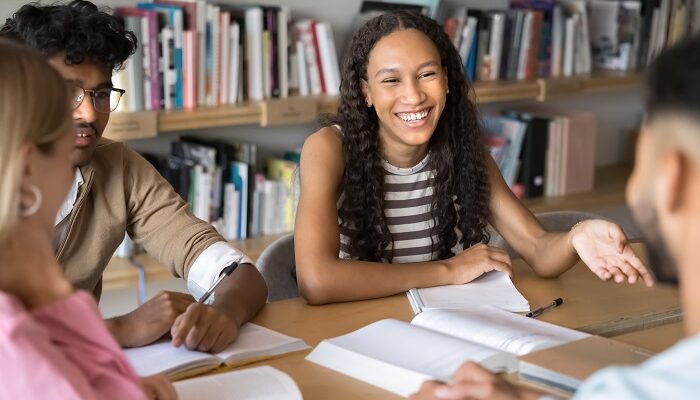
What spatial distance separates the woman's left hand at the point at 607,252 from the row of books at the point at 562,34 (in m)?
1.75

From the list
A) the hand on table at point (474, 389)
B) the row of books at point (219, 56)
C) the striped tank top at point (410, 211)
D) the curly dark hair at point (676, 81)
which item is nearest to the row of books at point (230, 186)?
the row of books at point (219, 56)

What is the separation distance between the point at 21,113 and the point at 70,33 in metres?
0.90

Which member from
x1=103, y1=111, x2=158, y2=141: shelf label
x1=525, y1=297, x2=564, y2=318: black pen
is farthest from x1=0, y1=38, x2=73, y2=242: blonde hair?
x1=103, y1=111, x2=158, y2=141: shelf label

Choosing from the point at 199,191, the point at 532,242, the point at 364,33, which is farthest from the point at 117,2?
the point at 532,242

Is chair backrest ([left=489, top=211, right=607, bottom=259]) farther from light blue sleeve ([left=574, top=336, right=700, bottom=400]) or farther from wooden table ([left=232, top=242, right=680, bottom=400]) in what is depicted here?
light blue sleeve ([left=574, top=336, right=700, bottom=400])

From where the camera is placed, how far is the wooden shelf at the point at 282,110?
3.08m

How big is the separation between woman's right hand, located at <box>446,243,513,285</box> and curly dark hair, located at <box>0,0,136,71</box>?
2.60 feet

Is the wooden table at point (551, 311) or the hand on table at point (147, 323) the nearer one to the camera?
the hand on table at point (147, 323)

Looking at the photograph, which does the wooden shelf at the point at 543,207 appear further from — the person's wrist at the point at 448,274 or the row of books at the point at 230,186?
the person's wrist at the point at 448,274

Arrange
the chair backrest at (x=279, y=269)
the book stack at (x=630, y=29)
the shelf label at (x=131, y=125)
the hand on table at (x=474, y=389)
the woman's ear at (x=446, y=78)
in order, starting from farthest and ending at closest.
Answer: the book stack at (x=630, y=29) → the shelf label at (x=131, y=125) → the woman's ear at (x=446, y=78) → the chair backrest at (x=279, y=269) → the hand on table at (x=474, y=389)

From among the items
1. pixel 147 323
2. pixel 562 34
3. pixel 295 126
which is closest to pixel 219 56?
pixel 295 126

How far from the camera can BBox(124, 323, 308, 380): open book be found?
1.58 m

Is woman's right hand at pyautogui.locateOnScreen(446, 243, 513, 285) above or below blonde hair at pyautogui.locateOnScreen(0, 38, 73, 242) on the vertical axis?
below

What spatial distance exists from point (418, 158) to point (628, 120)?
2.50 m
